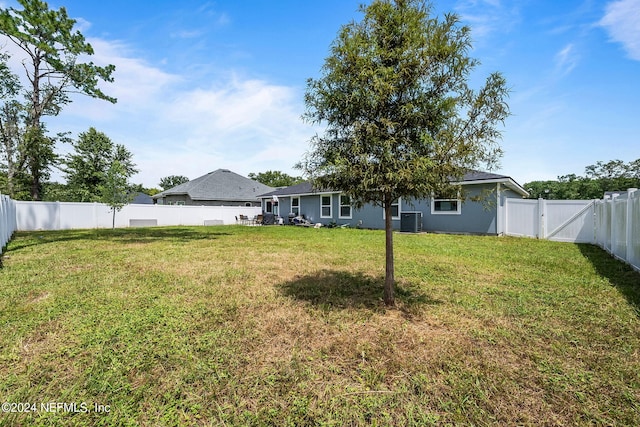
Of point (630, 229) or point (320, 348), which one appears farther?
point (630, 229)

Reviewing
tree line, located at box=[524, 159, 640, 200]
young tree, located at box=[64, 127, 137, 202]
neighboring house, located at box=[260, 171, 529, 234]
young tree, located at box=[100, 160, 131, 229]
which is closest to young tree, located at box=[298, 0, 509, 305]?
neighboring house, located at box=[260, 171, 529, 234]

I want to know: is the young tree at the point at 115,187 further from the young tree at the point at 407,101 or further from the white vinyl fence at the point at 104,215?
the young tree at the point at 407,101

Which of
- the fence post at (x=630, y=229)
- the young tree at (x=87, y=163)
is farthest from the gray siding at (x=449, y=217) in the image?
the young tree at (x=87, y=163)

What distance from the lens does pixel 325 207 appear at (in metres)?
19.6

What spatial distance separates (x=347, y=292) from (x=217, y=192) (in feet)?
87.3

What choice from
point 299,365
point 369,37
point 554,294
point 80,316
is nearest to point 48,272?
point 80,316

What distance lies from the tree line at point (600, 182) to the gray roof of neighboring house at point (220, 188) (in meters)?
37.7

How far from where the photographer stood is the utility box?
14.0 m

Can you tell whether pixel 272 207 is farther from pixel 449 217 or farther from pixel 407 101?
pixel 407 101

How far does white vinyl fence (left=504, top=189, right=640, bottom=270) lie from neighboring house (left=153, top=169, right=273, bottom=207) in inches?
831

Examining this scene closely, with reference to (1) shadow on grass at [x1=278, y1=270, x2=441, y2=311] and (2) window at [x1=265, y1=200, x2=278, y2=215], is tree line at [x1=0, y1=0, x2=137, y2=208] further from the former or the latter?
(1) shadow on grass at [x1=278, y1=270, x2=441, y2=311]

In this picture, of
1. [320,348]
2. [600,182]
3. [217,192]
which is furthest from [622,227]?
[600,182]

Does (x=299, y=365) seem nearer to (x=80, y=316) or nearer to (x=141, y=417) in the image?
(x=141, y=417)

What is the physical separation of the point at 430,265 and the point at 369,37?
16.6 feet
